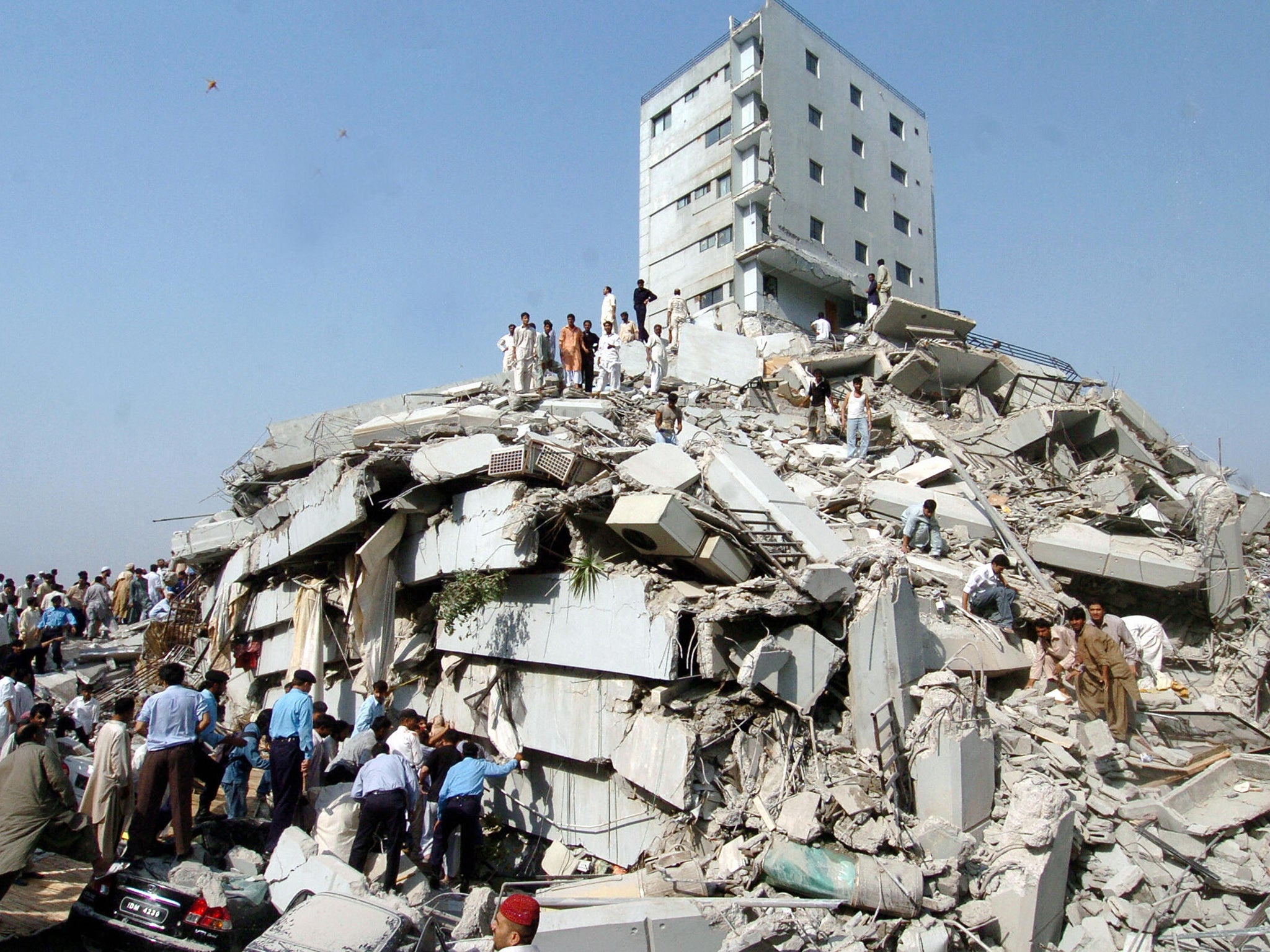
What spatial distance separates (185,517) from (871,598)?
941cm

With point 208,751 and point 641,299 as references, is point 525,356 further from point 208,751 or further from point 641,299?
point 208,751

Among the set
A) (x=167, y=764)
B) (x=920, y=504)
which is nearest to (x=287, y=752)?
(x=167, y=764)

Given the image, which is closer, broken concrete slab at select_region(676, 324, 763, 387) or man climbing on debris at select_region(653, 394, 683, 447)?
man climbing on debris at select_region(653, 394, 683, 447)


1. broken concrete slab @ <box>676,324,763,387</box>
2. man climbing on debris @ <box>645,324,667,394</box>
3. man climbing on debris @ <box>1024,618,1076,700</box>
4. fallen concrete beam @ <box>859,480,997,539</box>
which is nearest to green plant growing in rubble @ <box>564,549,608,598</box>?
man climbing on debris @ <box>1024,618,1076,700</box>

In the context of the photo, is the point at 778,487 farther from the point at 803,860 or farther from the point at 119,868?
the point at 119,868

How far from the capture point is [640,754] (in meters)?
6.57

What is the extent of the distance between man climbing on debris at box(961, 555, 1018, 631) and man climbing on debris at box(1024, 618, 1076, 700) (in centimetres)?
32

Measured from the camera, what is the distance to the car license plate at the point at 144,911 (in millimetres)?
5117

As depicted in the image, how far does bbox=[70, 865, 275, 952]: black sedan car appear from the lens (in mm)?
5094

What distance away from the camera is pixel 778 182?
2775 cm

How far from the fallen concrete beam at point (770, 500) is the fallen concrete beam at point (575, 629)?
4.68 feet

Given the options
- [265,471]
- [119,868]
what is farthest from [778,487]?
[265,471]

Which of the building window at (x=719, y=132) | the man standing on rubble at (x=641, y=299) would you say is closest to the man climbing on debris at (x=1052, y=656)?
the man standing on rubble at (x=641, y=299)

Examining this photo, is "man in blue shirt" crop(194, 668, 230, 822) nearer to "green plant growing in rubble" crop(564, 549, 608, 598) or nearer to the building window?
"green plant growing in rubble" crop(564, 549, 608, 598)
